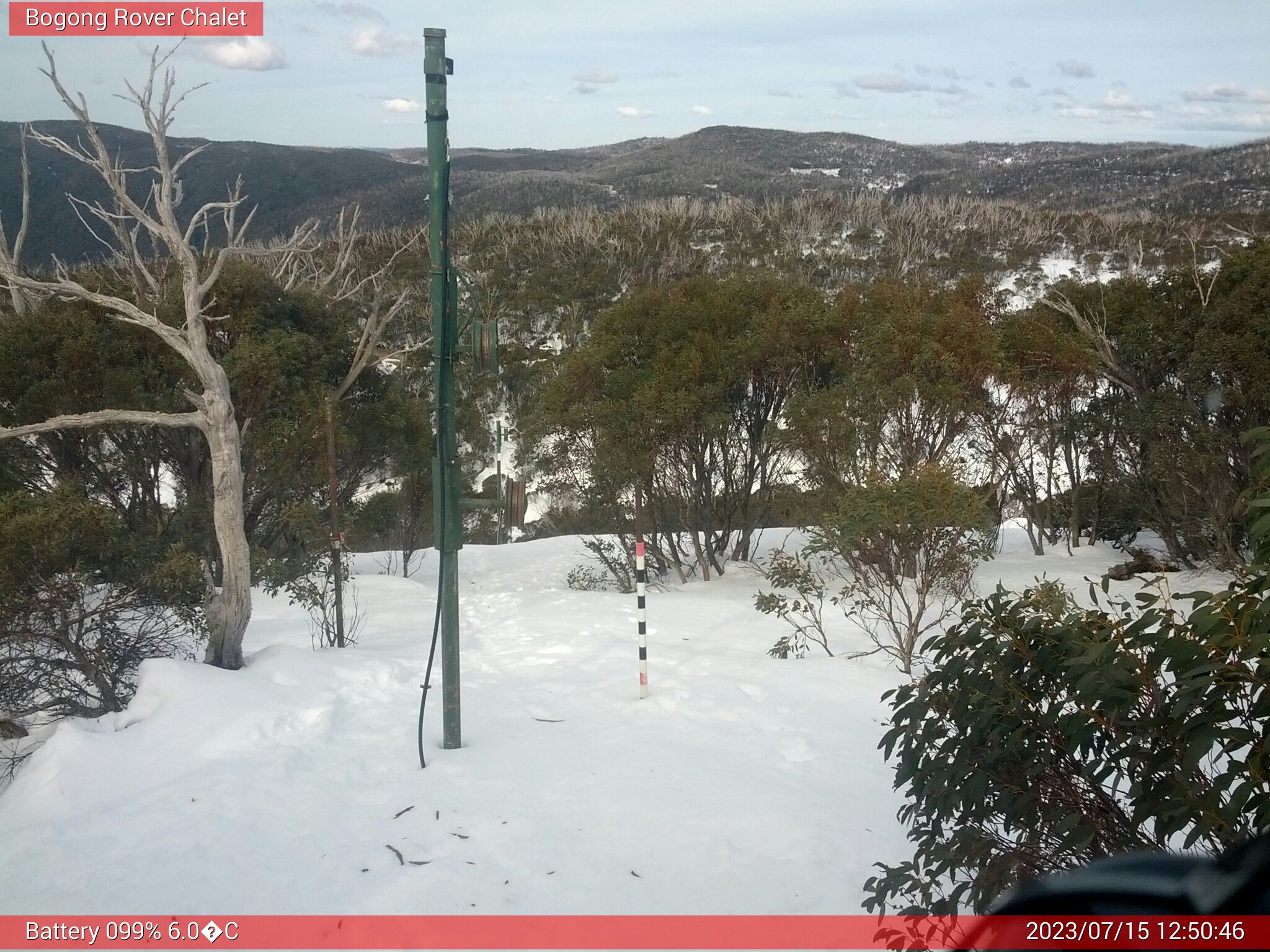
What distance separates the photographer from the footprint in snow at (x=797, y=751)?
4992 mm

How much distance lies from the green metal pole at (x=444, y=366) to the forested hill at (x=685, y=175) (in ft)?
80.8

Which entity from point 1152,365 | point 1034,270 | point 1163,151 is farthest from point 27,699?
point 1163,151

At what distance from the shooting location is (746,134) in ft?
240

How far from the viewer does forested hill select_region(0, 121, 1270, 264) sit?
115 ft

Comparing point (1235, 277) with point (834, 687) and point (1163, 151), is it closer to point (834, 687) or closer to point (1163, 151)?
point (834, 687)

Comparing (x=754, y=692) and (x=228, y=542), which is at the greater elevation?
(x=228, y=542)

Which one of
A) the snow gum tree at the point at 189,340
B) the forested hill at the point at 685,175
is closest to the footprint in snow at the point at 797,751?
the snow gum tree at the point at 189,340

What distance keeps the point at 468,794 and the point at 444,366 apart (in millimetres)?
2155

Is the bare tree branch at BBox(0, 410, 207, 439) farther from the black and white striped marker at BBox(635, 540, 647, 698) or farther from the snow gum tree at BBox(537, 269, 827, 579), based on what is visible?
the snow gum tree at BBox(537, 269, 827, 579)

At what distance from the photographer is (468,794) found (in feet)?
14.5

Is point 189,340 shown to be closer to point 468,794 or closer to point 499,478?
point 499,478

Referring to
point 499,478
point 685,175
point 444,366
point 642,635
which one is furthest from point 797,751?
point 685,175

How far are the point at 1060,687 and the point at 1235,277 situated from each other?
36.3ft

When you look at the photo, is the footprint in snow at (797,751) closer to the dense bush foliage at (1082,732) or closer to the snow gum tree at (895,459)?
the dense bush foliage at (1082,732)
